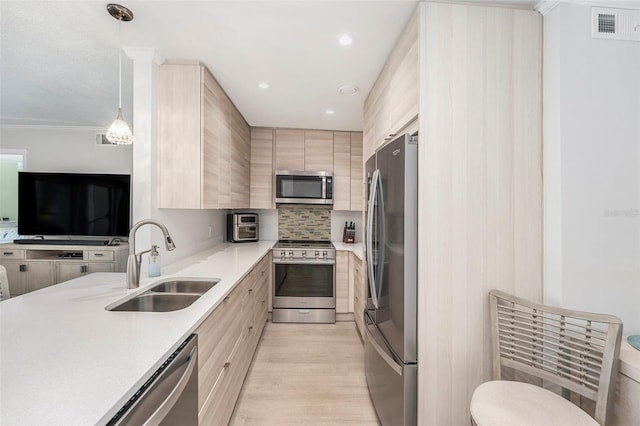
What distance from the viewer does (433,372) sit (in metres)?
1.33

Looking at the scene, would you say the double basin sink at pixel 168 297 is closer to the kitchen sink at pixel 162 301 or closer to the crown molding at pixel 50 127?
the kitchen sink at pixel 162 301

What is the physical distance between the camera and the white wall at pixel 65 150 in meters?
3.62

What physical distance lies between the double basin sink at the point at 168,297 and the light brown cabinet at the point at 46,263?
7.47 ft

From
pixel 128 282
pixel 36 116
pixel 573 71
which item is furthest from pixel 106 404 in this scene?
pixel 36 116

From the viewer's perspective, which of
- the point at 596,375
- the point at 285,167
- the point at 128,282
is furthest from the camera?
the point at 285,167

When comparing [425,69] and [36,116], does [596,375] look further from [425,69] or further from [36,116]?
[36,116]

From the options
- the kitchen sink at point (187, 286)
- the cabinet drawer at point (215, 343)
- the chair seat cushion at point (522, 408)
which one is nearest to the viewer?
the chair seat cushion at point (522, 408)

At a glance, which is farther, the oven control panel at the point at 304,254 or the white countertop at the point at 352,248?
the oven control panel at the point at 304,254

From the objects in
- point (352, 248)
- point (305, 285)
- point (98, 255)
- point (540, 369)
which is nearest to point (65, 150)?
point (98, 255)

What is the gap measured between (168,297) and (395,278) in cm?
133

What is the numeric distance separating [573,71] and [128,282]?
8.61ft

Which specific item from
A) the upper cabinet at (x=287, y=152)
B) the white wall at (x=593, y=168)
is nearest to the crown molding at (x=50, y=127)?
the upper cabinet at (x=287, y=152)

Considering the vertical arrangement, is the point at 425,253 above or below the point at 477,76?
below

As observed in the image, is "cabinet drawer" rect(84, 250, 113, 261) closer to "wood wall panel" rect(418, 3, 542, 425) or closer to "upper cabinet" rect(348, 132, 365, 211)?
"upper cabinet" rect(348, 132, 365, 211)
